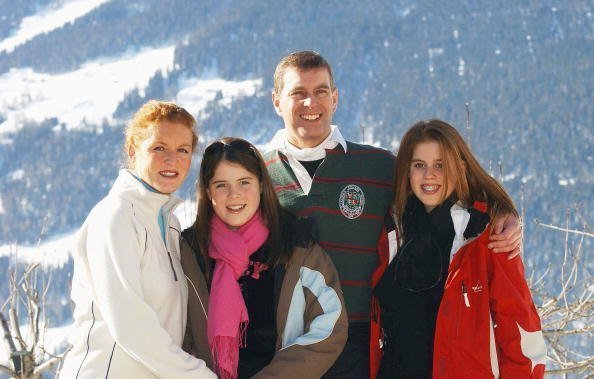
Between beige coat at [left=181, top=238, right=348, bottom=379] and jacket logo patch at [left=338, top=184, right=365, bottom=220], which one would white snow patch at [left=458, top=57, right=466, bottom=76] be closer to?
jacket logo patch at [left=338, top=184, right=365, bottom=220]

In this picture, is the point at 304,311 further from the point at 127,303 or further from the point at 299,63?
the point at 299,63

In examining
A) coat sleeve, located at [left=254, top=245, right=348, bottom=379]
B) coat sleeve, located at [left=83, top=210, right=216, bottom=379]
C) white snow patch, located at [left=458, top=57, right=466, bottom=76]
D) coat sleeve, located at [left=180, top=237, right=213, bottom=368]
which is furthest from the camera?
white snow patch, located at [left=458, top=57, right=466, bottom=76]

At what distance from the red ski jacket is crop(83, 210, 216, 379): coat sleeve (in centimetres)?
121

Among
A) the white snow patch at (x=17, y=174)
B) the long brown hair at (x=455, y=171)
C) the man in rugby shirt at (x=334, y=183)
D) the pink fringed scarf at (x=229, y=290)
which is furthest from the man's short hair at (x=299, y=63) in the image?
the white snow patch at (x=17, y=174)

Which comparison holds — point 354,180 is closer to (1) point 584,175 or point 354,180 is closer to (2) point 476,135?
(1) point 584,175

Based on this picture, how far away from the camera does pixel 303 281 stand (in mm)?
4715

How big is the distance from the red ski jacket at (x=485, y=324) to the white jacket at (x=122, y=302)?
3.92 feet

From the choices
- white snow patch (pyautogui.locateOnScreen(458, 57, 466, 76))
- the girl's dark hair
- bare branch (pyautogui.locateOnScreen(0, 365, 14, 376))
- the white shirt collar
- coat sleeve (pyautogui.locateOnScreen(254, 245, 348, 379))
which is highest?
white snow patch (pyautogui.locateOnScreen(458, 57, 466, 76))

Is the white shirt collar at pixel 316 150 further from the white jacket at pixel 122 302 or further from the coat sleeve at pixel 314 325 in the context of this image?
the white jacket at pixel 122 302

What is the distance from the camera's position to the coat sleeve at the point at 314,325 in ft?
14.9

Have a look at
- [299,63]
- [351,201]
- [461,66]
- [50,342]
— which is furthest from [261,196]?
[461,66]

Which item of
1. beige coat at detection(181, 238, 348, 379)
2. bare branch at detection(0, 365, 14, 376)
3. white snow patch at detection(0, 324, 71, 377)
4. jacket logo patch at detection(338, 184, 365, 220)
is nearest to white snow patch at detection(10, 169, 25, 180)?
white snow patch at detection(0, 324, 71, 377)

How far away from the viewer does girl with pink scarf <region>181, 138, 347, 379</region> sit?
4.59 metres

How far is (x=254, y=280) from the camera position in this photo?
4.75m
